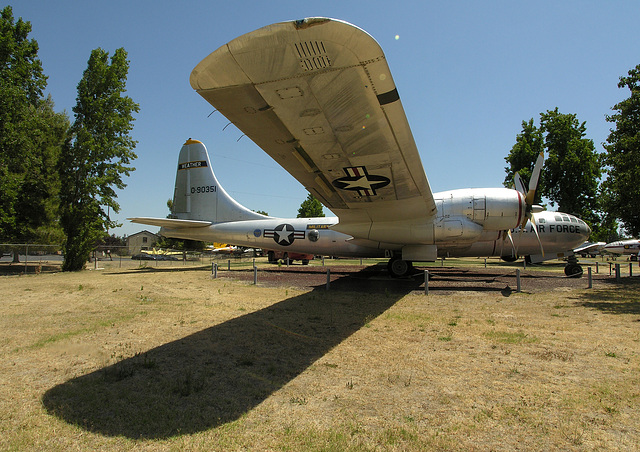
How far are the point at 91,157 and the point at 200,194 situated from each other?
919 cm

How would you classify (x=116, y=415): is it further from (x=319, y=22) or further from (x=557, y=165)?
(x=557, y=165)

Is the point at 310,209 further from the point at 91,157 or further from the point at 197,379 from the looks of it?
the point at 197,379

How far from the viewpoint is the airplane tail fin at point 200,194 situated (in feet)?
66.0

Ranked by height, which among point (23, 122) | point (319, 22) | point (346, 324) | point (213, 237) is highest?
point (23, 122)

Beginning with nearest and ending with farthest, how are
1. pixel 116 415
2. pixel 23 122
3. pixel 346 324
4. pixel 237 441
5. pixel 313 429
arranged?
pixel 237 441 < pixel 313 429 < pixel 116 415 < pixel 346 324 < pixel 23 122

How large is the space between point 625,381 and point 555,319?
359 centimetres

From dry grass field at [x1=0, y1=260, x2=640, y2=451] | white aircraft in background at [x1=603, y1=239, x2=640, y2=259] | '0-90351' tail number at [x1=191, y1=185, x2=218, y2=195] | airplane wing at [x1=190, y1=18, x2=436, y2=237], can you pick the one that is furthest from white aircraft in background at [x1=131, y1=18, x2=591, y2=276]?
white aircraft in background at [x1=603, y1=239, x2=640, y2=259]

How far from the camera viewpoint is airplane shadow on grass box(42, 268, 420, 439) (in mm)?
3195

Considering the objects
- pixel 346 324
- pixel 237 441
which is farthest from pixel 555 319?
A: pixel 237 441

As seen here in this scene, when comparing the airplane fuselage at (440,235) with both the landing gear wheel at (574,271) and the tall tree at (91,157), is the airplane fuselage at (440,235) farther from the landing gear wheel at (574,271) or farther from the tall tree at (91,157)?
the tall tree at (91,157)

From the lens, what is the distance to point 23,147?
832 inches

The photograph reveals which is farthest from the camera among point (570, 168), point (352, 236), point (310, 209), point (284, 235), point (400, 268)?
point (310, 209)

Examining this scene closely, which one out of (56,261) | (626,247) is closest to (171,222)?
(56,261)

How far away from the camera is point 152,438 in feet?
9.41
